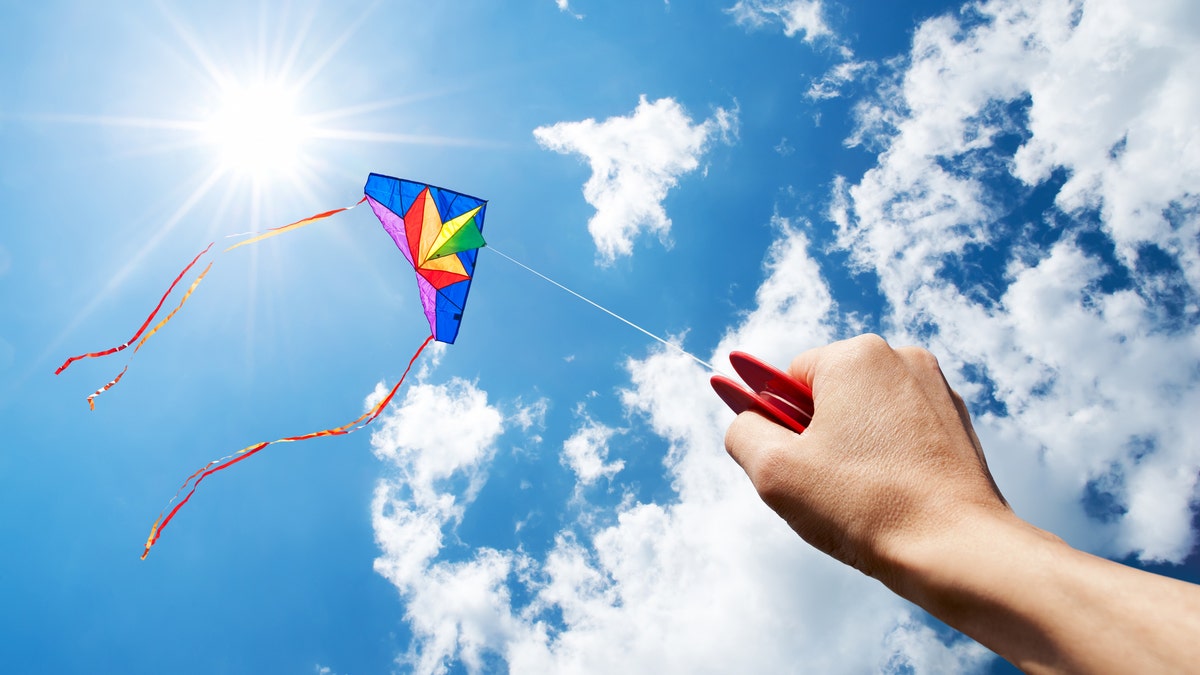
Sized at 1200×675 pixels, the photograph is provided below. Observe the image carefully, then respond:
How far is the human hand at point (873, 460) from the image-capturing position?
1415 millimetres

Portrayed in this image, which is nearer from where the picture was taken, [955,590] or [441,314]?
[955,590]

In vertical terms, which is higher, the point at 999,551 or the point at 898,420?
the point at 898,420

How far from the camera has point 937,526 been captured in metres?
1.35

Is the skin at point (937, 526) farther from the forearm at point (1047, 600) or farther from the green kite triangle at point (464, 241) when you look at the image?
the green kite triangle at point (464, 241)

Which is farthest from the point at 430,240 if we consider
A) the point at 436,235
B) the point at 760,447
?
the point at 760,447

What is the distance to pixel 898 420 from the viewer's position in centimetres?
162

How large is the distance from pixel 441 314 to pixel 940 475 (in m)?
8.51

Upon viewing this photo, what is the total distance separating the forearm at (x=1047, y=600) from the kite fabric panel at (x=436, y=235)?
7.38m

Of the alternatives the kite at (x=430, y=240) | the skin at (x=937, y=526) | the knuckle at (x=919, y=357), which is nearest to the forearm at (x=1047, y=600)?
the skin at (x=937, y=526)

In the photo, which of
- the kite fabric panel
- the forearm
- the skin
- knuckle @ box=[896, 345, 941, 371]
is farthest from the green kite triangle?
the forearm

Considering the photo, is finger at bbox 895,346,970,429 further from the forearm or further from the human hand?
the forearm

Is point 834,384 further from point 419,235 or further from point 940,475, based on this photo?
point 419,235

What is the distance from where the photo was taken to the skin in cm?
89

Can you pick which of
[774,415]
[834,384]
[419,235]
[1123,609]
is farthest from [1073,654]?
[419,235]
